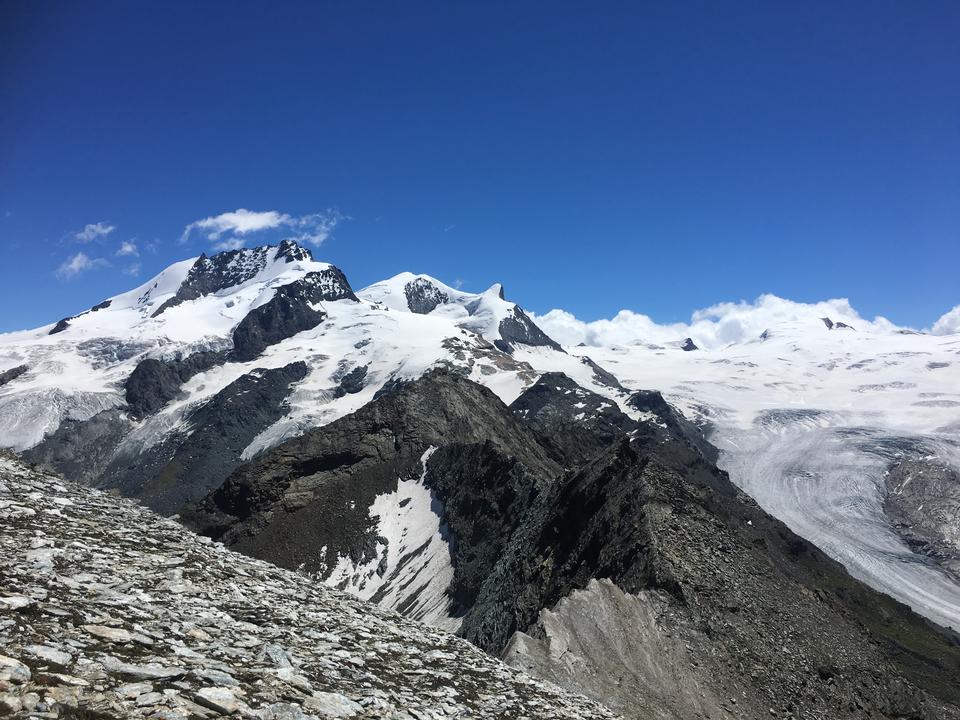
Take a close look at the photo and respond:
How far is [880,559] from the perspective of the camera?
144 metres

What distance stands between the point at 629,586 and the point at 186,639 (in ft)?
89.0

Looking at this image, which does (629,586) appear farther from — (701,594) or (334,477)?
(334,477)

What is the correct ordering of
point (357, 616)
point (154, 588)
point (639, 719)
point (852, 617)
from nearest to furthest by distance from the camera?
point (154, 588) → point (357, 616) → point (639, 719) → point (852, 617)

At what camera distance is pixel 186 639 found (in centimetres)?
940

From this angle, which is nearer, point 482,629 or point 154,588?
point 154,588

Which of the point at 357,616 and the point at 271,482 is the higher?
the point at 357,616

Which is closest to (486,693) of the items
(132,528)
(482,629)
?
(132,528)

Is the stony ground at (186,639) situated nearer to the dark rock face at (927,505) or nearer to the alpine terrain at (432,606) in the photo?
the alpine terrain at (432,606)

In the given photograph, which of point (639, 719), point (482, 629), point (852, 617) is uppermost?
point (852, 617)

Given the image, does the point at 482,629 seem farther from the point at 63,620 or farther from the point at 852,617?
the point at 63,620

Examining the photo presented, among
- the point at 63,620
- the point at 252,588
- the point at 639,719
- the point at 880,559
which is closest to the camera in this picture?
the point at 63,620

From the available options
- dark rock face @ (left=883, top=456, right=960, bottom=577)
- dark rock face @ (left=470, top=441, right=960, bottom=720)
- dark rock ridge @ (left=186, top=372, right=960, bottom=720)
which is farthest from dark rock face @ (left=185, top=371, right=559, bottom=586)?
dark rock face @ (left=883, top=456, right=960, bottom=577)

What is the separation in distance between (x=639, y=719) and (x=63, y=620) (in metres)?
19.1

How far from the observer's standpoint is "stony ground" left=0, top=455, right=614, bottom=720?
24.4ft
